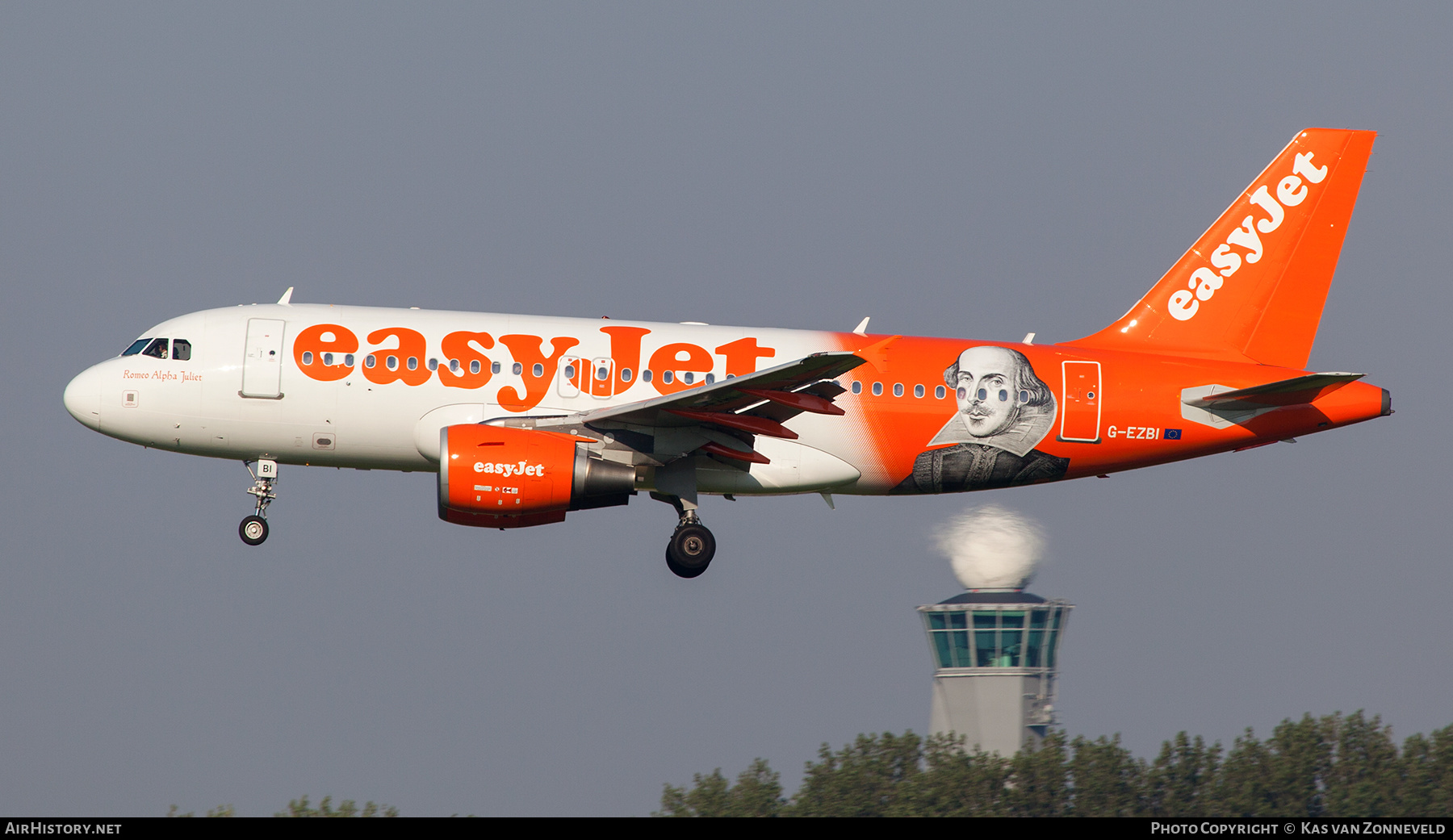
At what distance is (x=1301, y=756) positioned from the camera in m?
67.6

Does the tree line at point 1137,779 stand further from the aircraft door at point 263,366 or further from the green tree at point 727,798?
the aircraft door at point 263,366

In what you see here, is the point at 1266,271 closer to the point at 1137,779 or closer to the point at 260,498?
the point at 260,498

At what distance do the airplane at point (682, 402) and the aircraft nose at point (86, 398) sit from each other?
0.13 feet

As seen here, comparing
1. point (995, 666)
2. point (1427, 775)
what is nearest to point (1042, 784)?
point (1427, 775)

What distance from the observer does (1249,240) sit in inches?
1215

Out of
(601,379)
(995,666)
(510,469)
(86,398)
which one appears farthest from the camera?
(995,666)

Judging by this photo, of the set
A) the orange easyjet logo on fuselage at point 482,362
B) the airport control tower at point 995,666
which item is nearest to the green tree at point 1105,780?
the airport control tower at point 995,666

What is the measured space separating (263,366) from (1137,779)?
52959 millimetres

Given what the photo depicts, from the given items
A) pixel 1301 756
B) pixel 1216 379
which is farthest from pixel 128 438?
pixel 1301 756

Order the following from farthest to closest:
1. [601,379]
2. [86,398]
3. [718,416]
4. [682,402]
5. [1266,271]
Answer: [1266,271] → [86,398] → [601,379] → [718,416] → [682,402]

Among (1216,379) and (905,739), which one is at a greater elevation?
(1216,379)

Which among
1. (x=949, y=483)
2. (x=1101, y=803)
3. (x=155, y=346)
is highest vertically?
(x=155, y=346)
